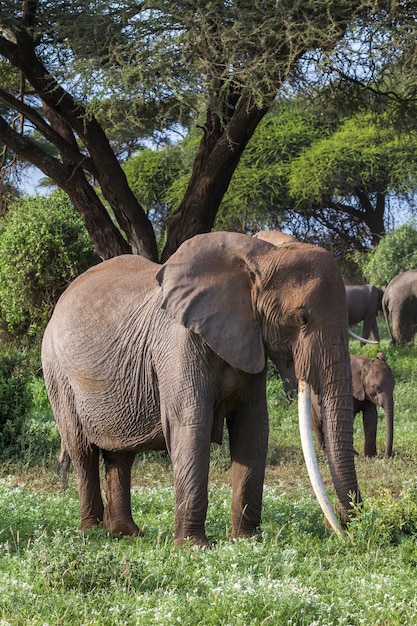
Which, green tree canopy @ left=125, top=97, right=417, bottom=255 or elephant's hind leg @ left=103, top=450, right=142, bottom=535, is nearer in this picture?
elephant's hind leg @ left=103, top=450, right=142, bottom=535

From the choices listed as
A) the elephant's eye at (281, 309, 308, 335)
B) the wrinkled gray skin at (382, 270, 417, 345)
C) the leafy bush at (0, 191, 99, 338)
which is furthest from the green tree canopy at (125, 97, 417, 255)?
the elephant's eye at (281, 309, 308, 335)

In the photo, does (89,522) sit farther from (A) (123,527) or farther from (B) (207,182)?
(B) (207,182)

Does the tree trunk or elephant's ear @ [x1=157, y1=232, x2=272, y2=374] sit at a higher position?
the tree trunk

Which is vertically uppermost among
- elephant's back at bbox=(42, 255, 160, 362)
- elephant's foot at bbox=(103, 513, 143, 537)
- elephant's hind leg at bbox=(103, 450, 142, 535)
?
elephant's back at bbox=(42, 255, 160, 362)

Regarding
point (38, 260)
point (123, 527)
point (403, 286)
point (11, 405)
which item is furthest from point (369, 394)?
point (403, 286)

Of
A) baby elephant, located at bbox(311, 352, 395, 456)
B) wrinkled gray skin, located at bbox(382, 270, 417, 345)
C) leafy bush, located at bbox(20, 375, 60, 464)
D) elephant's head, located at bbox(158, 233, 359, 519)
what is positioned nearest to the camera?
elephant's head, located at bbox(158, 233, 359, 519)

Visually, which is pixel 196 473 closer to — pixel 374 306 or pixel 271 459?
pixel 271 459

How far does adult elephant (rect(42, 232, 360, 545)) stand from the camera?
5332 mm

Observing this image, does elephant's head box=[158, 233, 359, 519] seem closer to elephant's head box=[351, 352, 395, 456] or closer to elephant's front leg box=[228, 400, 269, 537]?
elephant's front leg box=[228, 400, 269, 537]

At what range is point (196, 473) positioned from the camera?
5.41 meters

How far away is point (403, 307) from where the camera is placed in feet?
70.1

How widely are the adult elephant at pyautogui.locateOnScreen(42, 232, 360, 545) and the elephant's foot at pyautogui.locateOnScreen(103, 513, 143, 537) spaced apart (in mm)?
35

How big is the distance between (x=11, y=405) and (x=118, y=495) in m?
3.85

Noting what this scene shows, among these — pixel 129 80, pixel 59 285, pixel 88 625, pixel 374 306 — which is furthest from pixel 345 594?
pixel 374 306
